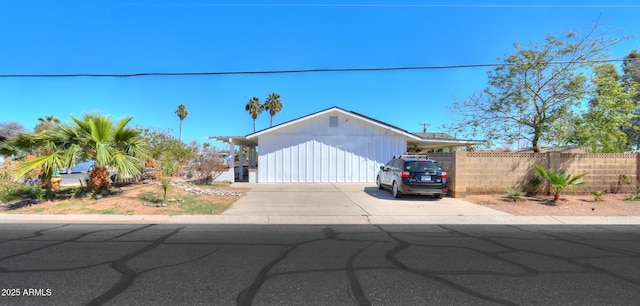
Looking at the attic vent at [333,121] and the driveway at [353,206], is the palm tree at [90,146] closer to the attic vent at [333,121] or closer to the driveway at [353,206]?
the driveway at [353,206]

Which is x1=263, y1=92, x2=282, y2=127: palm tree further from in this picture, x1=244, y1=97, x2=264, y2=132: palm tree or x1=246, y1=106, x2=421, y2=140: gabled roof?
x1=246, y1=106, x2=421, y2=140: gabled roof

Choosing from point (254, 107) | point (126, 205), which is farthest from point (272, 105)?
point (126, 205)

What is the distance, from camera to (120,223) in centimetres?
809

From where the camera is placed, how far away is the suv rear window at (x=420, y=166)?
12109 millimetres

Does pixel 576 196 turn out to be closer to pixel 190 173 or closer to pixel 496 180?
pixel 496 180

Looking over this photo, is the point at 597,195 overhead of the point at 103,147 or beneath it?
beneath

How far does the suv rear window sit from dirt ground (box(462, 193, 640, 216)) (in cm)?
179

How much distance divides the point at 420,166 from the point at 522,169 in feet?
14.5

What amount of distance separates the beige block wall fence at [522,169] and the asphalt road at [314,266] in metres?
5.63

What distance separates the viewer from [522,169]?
518 inches

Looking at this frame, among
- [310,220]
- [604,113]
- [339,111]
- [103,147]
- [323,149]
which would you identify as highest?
[339,111]

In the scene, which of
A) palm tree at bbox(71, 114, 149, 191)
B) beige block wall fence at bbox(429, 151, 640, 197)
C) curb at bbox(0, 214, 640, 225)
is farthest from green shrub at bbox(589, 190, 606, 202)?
palm tree at bbox(71, 114, 149, 191)

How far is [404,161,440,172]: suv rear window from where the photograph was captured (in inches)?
477

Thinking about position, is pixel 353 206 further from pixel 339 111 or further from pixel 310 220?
pixel 339 111
